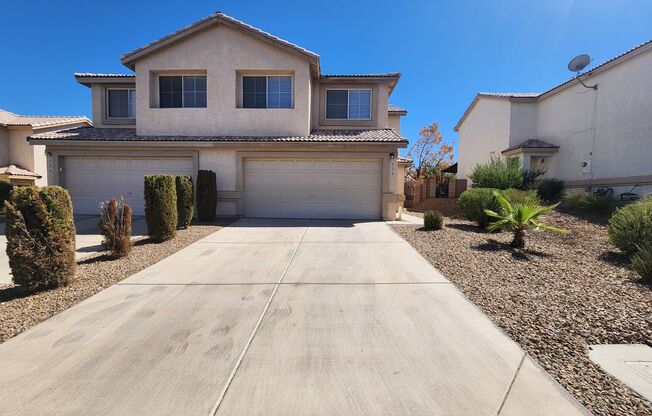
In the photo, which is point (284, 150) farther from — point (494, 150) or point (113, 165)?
point (494, 150)

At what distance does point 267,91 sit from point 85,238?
863 cm

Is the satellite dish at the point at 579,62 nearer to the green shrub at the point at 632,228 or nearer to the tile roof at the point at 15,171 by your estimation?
the green shrub at the point at 632,228

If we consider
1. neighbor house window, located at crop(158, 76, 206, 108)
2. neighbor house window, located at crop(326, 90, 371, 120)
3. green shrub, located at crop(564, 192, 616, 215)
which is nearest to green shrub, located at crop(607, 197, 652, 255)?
green shrub, located at crop(564, 192, 616, 215)

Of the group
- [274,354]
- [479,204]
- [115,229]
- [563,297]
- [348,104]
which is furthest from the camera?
[348,104]

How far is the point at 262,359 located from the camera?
3289 millimetres

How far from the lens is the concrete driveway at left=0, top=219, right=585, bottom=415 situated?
2.68 metres

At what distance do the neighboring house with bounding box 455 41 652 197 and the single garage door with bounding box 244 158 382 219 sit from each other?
34.8 feet

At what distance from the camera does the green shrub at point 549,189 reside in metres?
15.8

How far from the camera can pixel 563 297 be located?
4883mm

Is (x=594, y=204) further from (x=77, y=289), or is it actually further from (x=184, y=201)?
(x=77, y=289)

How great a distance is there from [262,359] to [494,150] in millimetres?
22681

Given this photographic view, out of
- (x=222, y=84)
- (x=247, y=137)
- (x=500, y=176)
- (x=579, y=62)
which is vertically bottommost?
(x=500, y=176)

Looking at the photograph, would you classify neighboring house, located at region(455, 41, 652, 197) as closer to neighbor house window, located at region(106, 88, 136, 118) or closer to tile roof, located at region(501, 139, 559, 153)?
tile roof, located at region(501, 139, 559, 153)

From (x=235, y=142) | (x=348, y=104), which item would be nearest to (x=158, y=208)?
(x=235, y=142)
